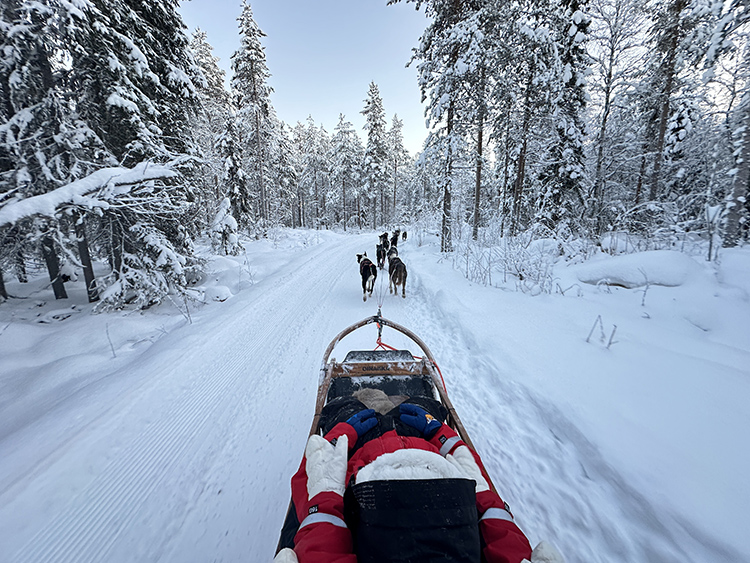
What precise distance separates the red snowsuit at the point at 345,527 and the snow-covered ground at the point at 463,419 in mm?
904

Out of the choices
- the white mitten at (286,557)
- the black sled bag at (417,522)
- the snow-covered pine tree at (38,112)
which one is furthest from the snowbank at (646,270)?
the snow-covered pine tree at (38,112)

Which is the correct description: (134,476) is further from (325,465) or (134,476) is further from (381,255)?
(381,255)

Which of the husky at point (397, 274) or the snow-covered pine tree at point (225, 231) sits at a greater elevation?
the snow-covered pine tree at point (225, 231)

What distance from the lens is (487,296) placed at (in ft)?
20.8

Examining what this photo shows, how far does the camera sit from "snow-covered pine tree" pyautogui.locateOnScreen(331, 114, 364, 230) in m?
30.5

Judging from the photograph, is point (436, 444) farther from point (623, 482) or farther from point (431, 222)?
point (431, 222)

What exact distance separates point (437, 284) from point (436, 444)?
6062 millimetres

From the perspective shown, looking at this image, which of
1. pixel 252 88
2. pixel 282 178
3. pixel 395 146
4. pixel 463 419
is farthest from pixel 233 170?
pixel 395 146

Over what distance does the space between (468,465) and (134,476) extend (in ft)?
9.25

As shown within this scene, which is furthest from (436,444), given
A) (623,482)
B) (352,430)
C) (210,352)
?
(210,352)

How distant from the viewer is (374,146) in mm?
30234

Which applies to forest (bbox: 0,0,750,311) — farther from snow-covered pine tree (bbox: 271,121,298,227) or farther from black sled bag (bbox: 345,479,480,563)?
snow-covered pine tree (bbox: 271,121,298,227)

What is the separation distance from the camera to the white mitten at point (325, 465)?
59.2 inches

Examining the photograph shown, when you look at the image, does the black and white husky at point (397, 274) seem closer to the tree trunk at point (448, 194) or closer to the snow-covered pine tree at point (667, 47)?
the tree trunk at point (448, 194)
